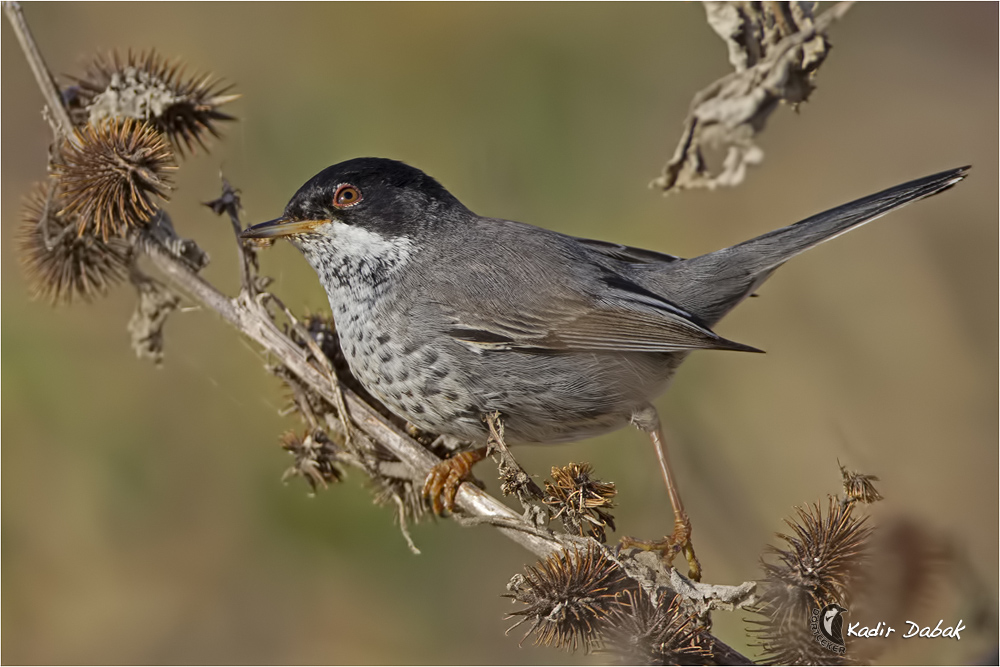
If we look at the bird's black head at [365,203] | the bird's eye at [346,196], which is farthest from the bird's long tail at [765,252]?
the bird's eye at [346,196]

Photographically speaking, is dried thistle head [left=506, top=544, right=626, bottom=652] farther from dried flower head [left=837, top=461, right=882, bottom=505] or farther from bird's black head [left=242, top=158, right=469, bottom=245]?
bird's black head [left=242, top=158, right=469, bottom=245]

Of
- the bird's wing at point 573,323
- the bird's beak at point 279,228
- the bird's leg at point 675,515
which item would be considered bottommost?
the bird's leg at point 675,515

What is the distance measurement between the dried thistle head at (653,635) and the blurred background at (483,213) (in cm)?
92

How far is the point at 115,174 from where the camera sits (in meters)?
3.28

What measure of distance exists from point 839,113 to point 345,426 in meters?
3.83

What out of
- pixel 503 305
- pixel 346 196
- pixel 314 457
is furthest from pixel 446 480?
pixel 346 196

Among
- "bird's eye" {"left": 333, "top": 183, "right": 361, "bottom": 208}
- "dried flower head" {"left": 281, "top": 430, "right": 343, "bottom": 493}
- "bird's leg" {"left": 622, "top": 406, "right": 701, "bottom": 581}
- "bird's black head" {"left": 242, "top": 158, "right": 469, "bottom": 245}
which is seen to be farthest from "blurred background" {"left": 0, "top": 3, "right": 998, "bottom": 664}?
"bird's eye" {"left": 333, "top": 183, "right": 361, "bottom": 208}

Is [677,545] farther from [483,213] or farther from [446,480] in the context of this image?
[483,213]

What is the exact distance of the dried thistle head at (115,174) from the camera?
329cm

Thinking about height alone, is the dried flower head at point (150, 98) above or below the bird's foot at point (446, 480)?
above

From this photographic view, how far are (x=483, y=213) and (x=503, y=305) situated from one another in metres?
1.35

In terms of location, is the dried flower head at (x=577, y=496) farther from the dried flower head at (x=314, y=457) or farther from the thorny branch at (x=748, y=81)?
the thorny branch at (x=748, y=81)

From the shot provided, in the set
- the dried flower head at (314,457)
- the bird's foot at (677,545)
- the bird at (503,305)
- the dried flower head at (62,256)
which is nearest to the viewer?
the bird's foot at (677,545)

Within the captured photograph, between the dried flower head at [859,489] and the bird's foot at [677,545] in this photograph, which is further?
the bird's foot at [677,545]
